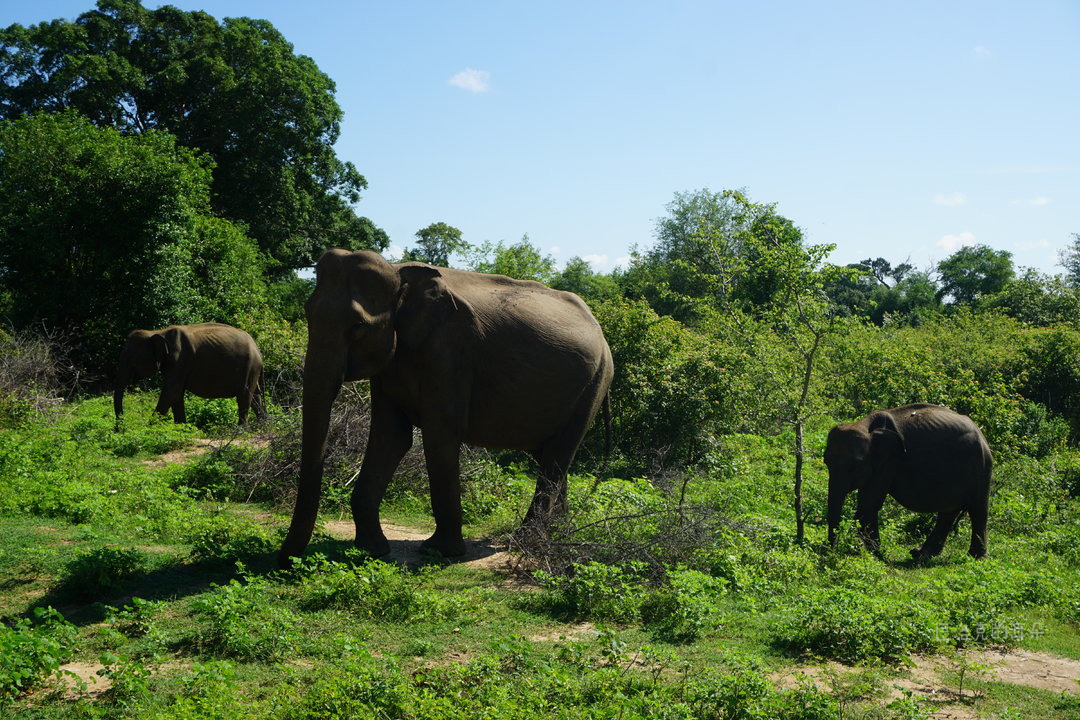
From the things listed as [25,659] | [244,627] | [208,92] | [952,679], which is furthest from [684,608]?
[208,92]

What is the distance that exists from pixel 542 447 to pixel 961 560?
6.08 m

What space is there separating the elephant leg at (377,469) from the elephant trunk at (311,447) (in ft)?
3.07

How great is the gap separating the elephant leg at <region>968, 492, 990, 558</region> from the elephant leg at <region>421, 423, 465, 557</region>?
308 inches

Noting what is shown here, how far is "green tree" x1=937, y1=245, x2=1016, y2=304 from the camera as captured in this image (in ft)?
207

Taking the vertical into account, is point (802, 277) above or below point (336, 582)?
above

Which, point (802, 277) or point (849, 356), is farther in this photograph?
point (849, 356)

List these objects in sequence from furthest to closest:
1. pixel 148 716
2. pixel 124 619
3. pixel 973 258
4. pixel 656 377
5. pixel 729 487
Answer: pixel 973 258 → pixel 656 377 → pixel 729 487 → pixel 124 619 → pixel 148 716

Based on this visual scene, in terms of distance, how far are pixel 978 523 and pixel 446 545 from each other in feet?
26.7

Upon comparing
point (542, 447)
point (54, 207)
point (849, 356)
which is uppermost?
point (54, 207)

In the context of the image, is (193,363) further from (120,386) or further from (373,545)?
(373,545)

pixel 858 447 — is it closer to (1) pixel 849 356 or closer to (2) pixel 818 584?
(2) pixel 818 584

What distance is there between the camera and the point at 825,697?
18.8 ft

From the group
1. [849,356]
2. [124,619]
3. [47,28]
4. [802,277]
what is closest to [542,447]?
[802,277]

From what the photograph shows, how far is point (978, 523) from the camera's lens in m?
12.9
